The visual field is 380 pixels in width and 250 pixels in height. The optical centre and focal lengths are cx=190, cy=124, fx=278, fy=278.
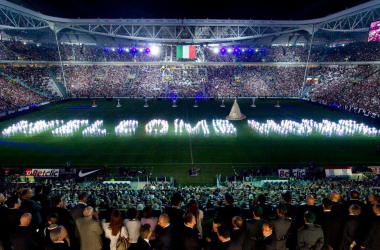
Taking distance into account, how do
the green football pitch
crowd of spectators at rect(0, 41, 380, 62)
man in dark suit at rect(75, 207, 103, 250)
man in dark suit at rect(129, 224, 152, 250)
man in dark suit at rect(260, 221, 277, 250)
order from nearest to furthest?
man in dark suit at rect(129, 224, 152, 250), man in dark suit at rect(260, 221, 277, 250), man in dark suit at rect(75, 207, 103, 250), the green football pitch, crowd of spectators at rect(0, 41, 380, 62)

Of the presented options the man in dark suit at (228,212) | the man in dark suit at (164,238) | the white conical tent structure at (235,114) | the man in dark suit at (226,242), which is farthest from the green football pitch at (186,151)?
the man in dark suit at (226,242)

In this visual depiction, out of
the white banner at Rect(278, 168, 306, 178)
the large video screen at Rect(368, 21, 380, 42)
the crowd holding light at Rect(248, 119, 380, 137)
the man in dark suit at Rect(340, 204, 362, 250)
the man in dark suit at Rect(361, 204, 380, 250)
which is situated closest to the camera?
the man in dark suit at Rect(361, 204, 380, 250)

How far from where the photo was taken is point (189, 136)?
30547 mm

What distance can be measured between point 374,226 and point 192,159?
17571 millimetres

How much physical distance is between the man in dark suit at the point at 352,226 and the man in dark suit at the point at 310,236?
2.96 ft

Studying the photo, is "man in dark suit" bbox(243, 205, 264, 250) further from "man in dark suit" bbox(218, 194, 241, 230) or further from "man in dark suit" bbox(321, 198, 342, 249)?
"man in dark suit" bbox(321, 198, 342, 249)

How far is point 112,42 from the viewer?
73000 millimetres

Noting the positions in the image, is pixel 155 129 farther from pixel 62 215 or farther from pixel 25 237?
pixel 25 237

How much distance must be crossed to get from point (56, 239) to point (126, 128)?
2843 centimetres

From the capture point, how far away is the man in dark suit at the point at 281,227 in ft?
19.8

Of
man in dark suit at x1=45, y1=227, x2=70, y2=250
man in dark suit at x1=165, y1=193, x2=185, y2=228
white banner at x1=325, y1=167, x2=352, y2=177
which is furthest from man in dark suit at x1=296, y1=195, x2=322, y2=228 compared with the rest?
white banner at x1=325, y1=167, x2=352, y2=177

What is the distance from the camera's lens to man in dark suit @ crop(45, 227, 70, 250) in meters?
5.00

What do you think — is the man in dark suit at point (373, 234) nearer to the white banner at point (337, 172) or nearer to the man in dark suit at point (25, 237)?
the man in dark suit at point (25, 237)

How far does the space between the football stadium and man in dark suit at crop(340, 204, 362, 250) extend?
3cm
